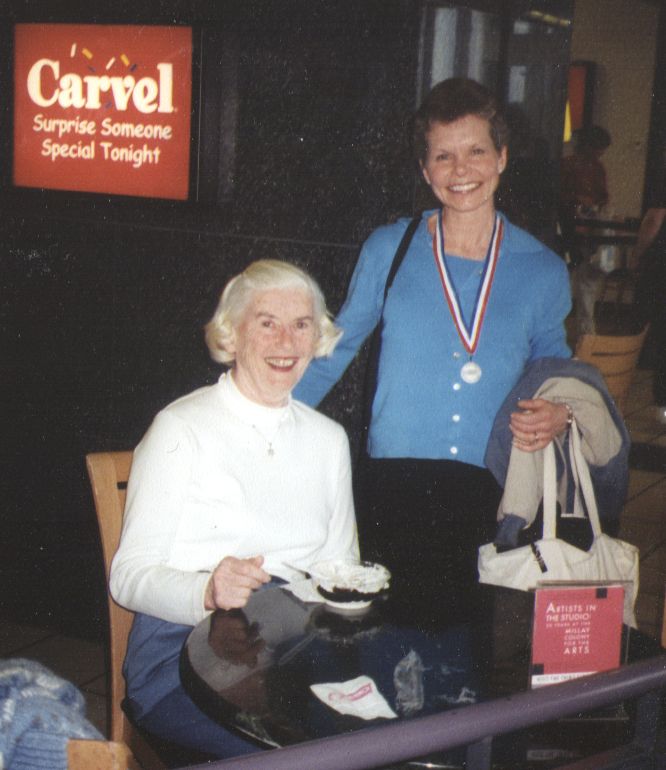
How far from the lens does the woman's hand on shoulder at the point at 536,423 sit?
225 centimetres

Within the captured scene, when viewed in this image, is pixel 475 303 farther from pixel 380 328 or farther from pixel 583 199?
pixel 583 199

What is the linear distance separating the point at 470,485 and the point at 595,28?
11.9 meters

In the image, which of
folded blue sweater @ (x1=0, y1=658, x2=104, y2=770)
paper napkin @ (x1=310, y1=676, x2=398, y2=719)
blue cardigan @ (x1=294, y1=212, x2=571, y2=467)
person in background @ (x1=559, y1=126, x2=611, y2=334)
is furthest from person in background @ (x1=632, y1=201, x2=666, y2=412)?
folded blue sweater @ (x1=0, y1=658, x2=104, y2=770)

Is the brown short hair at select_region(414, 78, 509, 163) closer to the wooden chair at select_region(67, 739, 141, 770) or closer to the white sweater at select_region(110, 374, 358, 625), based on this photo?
the white sweater at select_region(110, 374, 358, 625)

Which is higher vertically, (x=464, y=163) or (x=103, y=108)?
(x=103, y=108)

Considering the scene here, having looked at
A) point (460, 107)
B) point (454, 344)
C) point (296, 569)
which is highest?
point (460, 107)

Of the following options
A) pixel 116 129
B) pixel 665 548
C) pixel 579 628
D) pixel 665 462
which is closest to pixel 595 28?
pixel 665 462

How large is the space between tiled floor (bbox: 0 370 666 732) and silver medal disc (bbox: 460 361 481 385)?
63 cm

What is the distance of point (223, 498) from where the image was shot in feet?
6.80

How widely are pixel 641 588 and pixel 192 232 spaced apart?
2297 millimetres

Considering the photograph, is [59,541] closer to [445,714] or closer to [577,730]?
[577,730]

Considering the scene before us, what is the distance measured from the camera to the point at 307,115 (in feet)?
10.4

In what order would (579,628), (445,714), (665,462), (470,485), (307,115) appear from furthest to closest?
(665,462) → (307,115) → (470,485) → (579,628) → (445,714)

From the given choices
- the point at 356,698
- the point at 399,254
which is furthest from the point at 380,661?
the point at 399,254
